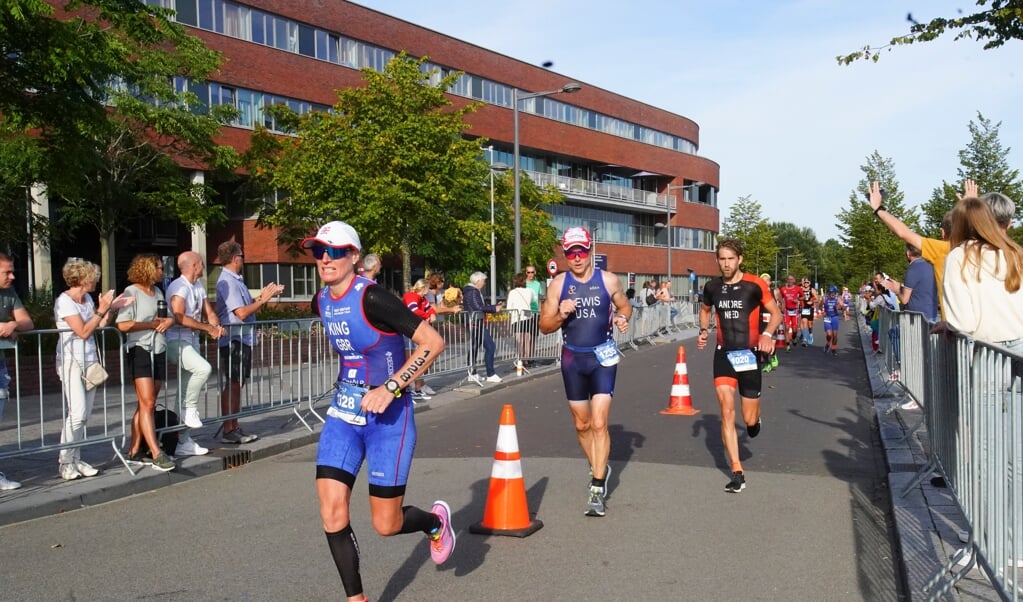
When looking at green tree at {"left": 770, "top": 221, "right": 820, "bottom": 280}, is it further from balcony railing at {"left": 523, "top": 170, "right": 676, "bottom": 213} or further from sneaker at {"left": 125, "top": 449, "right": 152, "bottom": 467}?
sneaker at {"left": 125, "top": 449, "right": 152, "bottom": 467}

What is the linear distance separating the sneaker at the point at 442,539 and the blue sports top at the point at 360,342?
0.92 metres

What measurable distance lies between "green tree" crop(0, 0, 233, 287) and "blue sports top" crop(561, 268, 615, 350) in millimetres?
7738

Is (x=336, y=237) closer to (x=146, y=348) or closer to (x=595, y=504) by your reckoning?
(x=595, y=504)

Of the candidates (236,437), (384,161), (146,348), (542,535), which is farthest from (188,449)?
(384,161)

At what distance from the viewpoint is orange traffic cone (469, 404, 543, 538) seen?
583 centimetres

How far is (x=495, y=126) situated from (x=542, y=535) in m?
46.7

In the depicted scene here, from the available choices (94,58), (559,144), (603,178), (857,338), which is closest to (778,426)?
(94,58)

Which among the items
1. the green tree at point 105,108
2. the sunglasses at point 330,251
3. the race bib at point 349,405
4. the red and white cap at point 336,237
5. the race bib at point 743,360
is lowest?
the race bib at point 743,360

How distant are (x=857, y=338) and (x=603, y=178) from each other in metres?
37.5

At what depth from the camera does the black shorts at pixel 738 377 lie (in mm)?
7324

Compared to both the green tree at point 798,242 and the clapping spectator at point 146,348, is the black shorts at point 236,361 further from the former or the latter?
the green tree at point 798,242

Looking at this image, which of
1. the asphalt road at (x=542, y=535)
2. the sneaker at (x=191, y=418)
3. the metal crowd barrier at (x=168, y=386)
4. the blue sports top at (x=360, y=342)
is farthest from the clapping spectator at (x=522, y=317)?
the blue sports top at (x=360, y=342)

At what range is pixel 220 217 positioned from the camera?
27.4 metres

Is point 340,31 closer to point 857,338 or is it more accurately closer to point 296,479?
point 857,338
